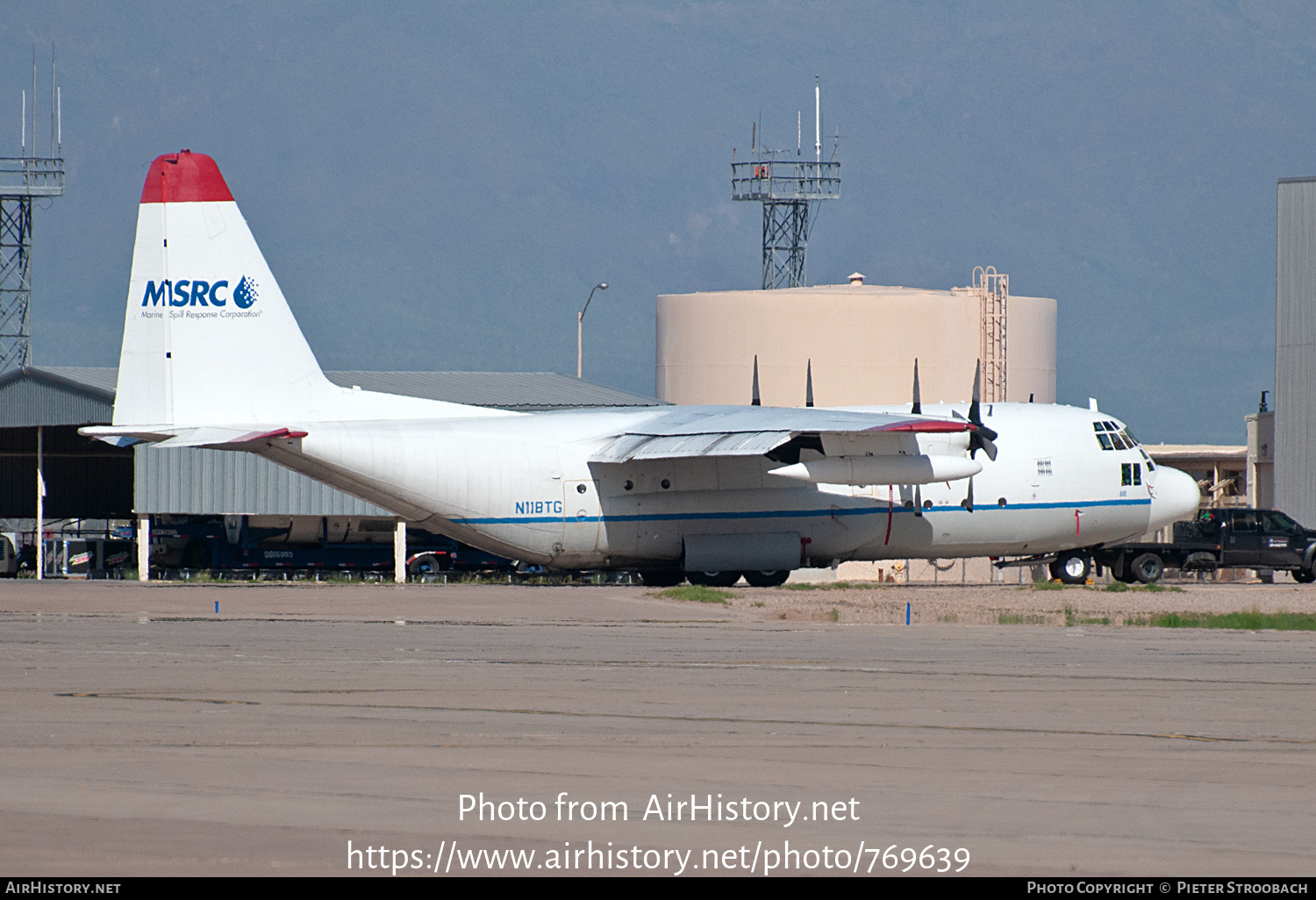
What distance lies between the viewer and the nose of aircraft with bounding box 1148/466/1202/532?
38219mm

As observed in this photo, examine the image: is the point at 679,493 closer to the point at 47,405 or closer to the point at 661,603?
the point at 661,603

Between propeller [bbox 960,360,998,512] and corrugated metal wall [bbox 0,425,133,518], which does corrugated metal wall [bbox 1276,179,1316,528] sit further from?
corrugated metal wall [bbox 0,425,133,518]

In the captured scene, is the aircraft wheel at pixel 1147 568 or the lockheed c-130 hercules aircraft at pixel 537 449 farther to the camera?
the aircraft wheel at pixel 1147 568

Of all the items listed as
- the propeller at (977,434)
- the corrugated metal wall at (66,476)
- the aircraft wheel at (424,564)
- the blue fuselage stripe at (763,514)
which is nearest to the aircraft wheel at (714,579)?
the blue fuselage stripe at (763,514)

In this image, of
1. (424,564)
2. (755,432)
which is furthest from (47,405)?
(755,432)

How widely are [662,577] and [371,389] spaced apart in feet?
55.0

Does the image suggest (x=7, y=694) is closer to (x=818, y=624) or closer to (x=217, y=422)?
(x=818, y=624)

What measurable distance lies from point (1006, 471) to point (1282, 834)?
92.6ft

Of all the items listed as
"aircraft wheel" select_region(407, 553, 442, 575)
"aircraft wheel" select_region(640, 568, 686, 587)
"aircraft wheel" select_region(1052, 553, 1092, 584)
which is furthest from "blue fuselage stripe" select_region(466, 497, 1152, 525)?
"aircraft wheel" select_region(407, 553, 442, 575)

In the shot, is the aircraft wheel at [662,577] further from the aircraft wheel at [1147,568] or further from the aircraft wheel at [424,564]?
the aircraft wheel at [1147,568]

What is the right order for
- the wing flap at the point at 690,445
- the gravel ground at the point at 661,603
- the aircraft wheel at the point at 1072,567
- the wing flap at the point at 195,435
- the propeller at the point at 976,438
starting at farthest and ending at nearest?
the aircraft wheel at the point at 1072,567 → the propeller at the point at 976,438 → the wing flap at the point at 195,435 → the wing flap at the point at 690,445 → the gravel ground at the point at 661,603

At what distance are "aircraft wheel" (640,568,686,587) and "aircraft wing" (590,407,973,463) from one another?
3.92 meters

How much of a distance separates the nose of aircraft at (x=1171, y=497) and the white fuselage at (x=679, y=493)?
11cm

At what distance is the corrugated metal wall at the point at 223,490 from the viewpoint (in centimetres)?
4950
